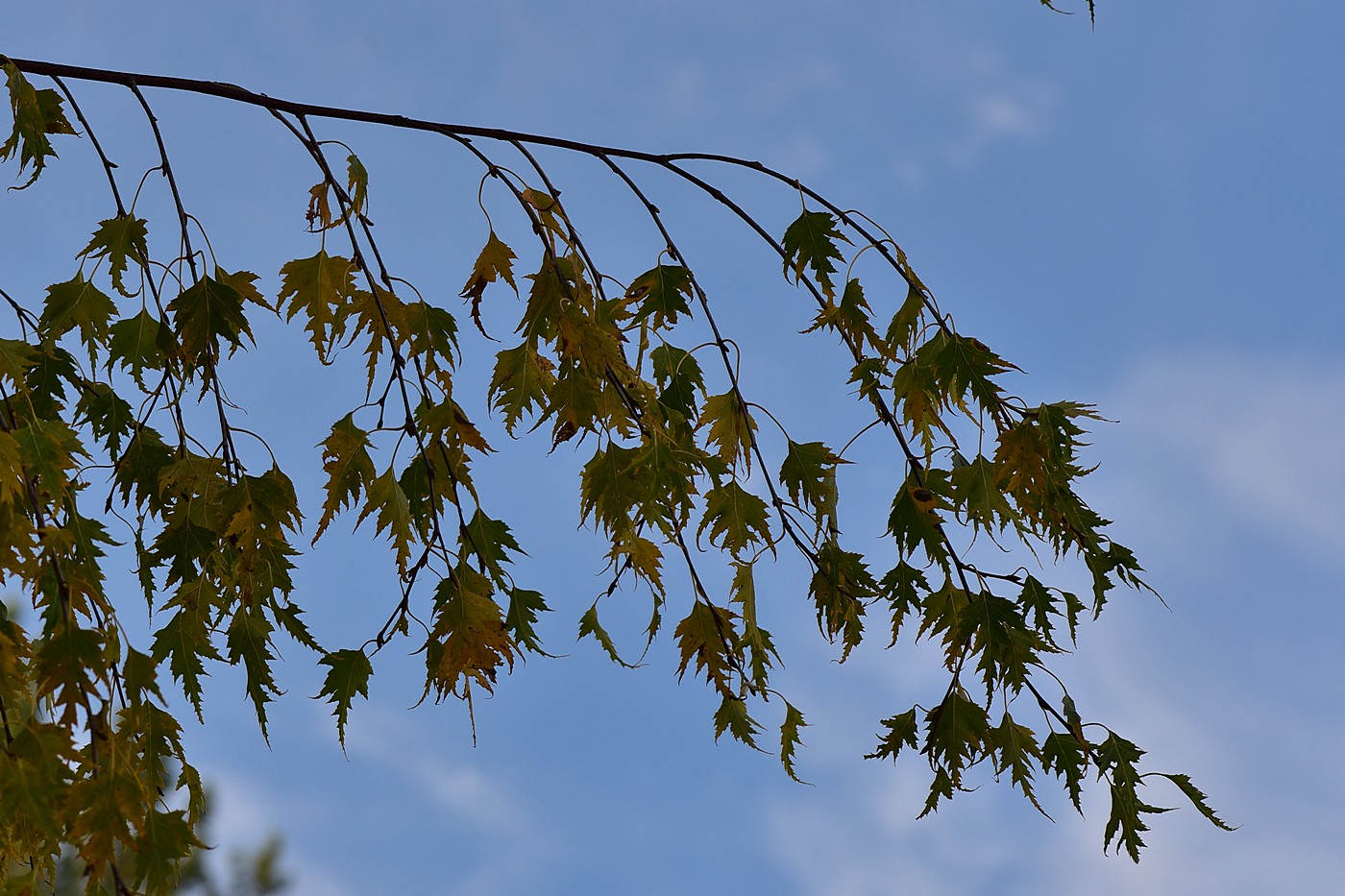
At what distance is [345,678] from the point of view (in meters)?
1.44

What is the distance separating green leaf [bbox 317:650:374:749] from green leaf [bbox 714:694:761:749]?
58 cm

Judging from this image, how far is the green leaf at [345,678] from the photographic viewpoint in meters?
1.43

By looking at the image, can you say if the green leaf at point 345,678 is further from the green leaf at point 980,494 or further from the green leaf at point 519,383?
the green leaf at point 980,494

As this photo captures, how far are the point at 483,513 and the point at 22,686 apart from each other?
1.69 ft

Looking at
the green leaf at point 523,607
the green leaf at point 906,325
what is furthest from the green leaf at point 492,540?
the green leaf at point 906,325

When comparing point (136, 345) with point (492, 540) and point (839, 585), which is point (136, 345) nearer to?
point (492, 540)

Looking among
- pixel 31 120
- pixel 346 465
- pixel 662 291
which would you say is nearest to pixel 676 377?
pixel 662 291

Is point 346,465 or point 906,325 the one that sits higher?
point 906,325

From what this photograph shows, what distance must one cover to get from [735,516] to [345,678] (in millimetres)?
516

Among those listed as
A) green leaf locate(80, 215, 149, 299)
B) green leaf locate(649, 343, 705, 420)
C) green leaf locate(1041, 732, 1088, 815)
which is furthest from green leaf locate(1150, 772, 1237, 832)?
green leaf locate(80, 215, 149, 299)

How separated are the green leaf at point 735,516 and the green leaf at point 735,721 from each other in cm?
35

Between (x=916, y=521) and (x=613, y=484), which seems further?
(x=916, y=521)

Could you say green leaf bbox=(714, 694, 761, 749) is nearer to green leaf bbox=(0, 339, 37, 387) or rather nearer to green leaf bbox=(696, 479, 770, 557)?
green leaf bbox=(696, 479, 770, 557)

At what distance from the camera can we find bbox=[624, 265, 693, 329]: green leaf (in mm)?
1633
